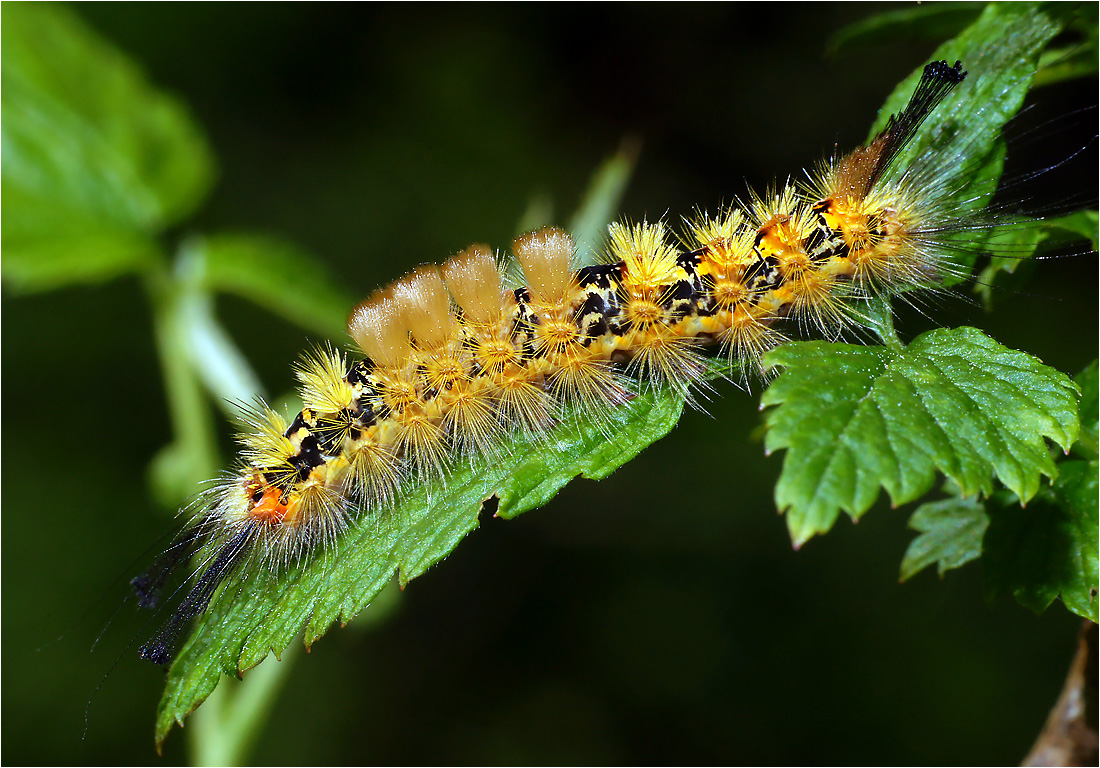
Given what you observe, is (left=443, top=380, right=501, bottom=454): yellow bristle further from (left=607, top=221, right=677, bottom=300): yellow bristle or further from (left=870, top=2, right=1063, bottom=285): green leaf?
(left=870, top=2, right=1063, bottom=285): green leaf

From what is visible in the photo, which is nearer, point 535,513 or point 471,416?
point 471,416

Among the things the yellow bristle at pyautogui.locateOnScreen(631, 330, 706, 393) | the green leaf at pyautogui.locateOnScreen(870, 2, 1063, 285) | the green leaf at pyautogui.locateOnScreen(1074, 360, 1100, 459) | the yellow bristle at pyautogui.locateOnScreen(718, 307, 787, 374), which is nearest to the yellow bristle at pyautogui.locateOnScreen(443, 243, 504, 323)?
the yellow bristle at pyautogui.locateOnScreen(631, 330, 706, 393)

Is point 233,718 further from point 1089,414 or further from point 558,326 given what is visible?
point 1089,414

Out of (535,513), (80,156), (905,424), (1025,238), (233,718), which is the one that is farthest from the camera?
(535,513)

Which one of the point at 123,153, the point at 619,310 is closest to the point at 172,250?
the point at 123,153

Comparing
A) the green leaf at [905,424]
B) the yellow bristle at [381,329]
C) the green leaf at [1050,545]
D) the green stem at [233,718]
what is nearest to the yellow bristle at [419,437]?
the yellow bristle at [381,329]

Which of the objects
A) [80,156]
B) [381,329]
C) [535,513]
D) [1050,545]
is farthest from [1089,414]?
[535,513]
